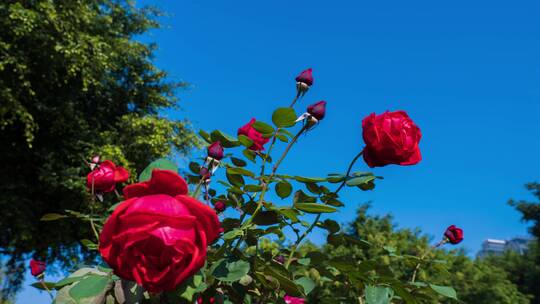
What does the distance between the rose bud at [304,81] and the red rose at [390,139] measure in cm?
15

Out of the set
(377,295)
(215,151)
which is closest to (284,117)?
(215,151)

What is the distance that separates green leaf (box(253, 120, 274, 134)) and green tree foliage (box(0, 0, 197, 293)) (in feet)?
32.4

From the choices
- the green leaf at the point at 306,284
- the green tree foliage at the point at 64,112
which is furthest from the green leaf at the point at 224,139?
the green tree foliage at the point at 64,112

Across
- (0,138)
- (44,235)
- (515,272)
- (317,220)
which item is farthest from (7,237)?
(515,272)

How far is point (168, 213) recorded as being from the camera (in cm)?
65

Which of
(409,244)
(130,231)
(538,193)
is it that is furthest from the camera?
(538,193)

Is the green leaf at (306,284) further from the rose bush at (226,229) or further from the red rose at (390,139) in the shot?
the red rose at (390,139)

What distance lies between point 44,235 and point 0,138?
255cm

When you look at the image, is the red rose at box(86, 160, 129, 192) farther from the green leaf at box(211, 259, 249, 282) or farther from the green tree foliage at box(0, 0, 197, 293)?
the green tree foliage at box(0, 0, 197, 293)

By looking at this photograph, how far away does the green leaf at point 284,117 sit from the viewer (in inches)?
39.7

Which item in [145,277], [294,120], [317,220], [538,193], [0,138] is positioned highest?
[538,193]

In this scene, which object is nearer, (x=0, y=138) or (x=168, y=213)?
(x=168, y=213)

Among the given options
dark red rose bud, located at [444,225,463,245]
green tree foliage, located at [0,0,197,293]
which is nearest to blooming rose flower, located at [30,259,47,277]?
dark red rose bud, located at [444,225,463,245]

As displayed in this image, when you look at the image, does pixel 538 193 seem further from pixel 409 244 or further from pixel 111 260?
pixel 111 260
